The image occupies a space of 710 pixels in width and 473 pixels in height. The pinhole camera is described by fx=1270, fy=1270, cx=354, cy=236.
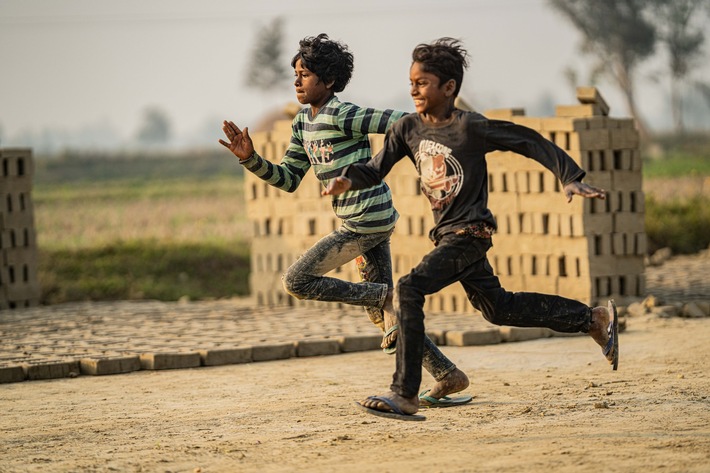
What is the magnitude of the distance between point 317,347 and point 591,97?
3861 millimetres

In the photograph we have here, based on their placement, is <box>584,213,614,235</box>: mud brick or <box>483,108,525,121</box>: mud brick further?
<box>483,108,525,121</box>: mud brick

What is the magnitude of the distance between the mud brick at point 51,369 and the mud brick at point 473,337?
3.01 meters

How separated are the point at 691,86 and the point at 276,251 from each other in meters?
68.8

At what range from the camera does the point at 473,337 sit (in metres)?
10.4

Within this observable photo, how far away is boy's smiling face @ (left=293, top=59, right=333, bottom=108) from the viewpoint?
293 inches

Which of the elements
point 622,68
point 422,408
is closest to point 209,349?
point 422,408

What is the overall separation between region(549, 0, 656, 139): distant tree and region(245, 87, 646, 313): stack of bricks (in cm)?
5935

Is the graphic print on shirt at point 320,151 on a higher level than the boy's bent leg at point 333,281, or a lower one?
higher

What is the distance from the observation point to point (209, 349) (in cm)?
988

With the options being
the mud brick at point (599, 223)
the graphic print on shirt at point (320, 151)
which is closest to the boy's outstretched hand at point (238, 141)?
the graphic print on shirt at point (320, 151)

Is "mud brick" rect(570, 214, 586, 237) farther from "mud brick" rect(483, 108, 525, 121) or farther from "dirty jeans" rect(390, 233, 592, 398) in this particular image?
"dirty jeans" rect(390, 233, 592, 398)

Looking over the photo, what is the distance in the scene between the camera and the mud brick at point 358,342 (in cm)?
1023

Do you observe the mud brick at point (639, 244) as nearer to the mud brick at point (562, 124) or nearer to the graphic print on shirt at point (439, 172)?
the mud brick at point (562, 124)

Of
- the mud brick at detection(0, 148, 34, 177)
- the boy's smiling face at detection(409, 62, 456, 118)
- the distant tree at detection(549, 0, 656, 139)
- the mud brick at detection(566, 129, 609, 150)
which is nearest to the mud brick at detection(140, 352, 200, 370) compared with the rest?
the boy's smiling face at detection(409, 62, 456, 118)
